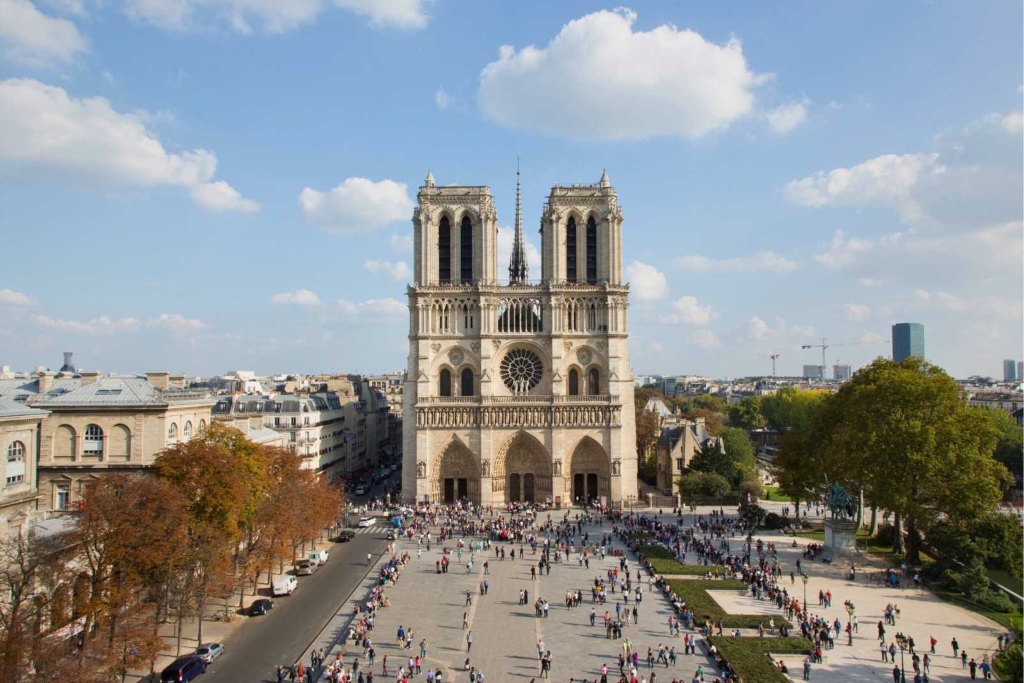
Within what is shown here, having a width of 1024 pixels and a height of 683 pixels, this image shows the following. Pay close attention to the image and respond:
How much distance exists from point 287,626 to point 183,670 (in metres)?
6.56

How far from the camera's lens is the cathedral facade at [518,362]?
201 feet

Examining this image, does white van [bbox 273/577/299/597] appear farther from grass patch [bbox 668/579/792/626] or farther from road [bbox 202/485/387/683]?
grass patch [bbox 668/579/792/626]

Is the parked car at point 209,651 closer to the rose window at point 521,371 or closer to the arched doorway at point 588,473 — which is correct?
the arched doorway at point 588,473

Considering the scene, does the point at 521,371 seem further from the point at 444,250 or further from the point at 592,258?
the point at 444,250

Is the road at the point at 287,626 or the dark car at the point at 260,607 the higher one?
the dark car at the point at 260,607

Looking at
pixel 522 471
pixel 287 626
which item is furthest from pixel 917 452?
pixel 287 626

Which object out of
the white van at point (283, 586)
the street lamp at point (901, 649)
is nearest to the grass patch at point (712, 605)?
the street lamp at point (901, 649)

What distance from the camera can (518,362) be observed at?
63562 millimetres

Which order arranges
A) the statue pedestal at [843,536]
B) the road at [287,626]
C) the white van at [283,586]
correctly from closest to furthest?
the road at [287,626]
the white van at [283,586]
the statue pedestal at [843,536]

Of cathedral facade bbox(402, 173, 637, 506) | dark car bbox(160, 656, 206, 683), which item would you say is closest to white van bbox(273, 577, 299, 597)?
dark car bbox(160, 656, 206, 683)

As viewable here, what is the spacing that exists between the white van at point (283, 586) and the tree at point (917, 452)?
98.4 ft

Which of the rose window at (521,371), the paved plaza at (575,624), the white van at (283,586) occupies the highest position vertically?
the rose window at (521,371)

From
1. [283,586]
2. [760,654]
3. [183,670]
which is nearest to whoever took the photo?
[183,670]

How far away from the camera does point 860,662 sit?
2800 cm
